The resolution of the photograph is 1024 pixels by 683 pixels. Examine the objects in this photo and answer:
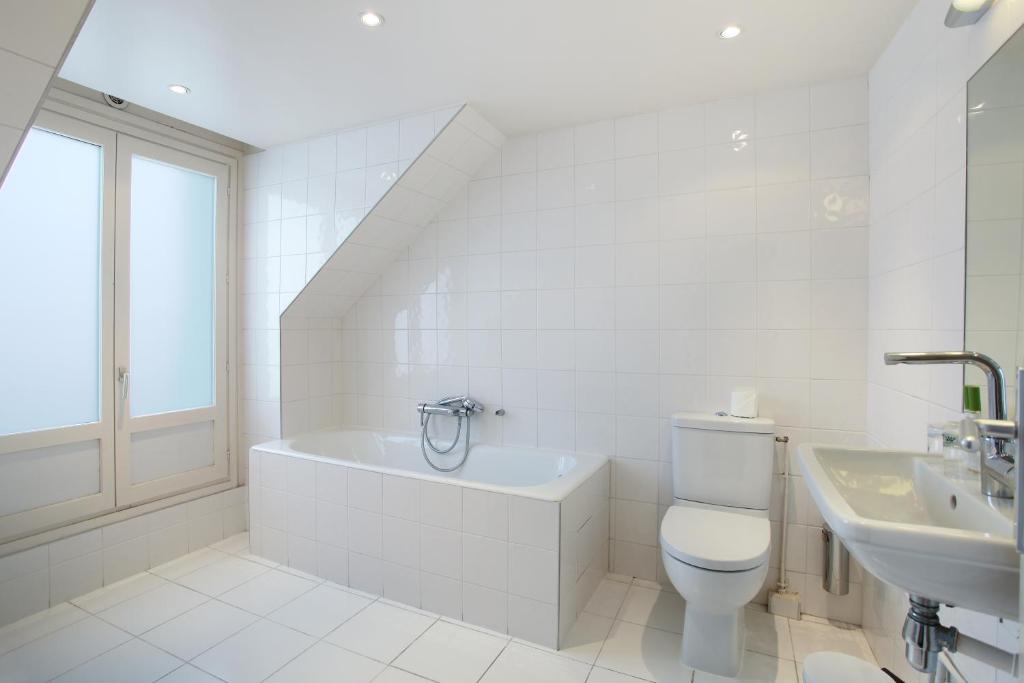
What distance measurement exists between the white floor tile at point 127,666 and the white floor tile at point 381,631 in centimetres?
59

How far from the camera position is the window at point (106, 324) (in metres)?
2.30

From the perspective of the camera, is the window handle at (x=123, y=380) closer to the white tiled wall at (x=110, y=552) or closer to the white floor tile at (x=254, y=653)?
the white tiled wall at (x=110, y=552)

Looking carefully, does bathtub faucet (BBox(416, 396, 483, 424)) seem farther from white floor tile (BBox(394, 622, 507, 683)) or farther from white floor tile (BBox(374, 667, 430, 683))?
white floor tile (BBox(374, 667, 430, 683))

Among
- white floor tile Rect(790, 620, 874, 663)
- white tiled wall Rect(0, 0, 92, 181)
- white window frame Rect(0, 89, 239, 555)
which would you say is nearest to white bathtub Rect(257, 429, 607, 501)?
white window frame Rect(0, 89, 239, 555)

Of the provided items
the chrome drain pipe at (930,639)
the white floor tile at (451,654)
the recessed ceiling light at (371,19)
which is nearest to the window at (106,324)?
the recessed ceiling light at (371,19)

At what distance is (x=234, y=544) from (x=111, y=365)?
122cm

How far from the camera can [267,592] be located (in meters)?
2.42

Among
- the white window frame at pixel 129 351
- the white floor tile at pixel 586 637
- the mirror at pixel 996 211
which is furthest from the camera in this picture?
the white window frame at pixel 129 351

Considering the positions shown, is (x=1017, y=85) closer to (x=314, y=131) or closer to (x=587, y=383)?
(x=587, y=383)

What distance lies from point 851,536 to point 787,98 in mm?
2104

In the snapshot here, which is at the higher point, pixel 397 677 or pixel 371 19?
pixel 371 19

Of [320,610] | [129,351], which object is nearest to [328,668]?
[320,610]

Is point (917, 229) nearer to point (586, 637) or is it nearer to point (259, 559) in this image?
point (586, 637)

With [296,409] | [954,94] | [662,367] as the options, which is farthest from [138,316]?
[954,94]
